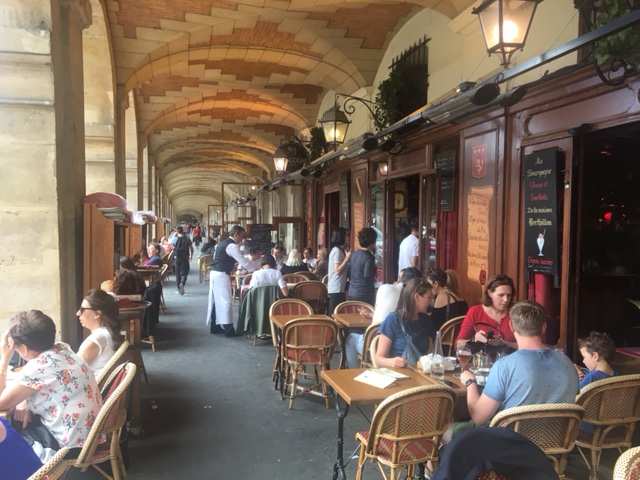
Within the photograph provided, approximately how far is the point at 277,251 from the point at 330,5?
4722 millimetres

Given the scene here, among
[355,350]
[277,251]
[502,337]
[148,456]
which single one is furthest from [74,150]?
[277,251]

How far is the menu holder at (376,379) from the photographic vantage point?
283 centimetres

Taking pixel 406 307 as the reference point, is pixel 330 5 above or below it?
above

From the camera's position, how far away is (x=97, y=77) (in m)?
6.98

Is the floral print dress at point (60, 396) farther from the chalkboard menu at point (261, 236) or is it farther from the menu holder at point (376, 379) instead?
the chalkboard menu at point (261, 236)

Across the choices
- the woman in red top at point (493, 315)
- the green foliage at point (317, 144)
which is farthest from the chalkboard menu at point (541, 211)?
the green foliage at point (317, 144)

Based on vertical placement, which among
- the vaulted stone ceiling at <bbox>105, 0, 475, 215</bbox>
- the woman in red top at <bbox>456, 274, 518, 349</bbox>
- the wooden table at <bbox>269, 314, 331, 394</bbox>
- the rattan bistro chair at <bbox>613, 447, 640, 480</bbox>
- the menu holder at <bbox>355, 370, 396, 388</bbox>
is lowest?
the wooden table at <bbox>269, 314, 331, 394</bbox>

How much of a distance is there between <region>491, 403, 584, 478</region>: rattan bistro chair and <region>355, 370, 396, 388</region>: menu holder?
73cm

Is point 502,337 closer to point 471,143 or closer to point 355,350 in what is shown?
point 355,350

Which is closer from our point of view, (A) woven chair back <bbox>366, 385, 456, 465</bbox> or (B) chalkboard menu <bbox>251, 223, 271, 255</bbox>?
(A) woven chair back <bbox>366, 385, 456, 465</bbox>

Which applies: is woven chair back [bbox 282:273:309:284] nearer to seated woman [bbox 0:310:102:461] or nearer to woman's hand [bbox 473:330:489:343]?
woman's hand [bbox 473:330:489:343]

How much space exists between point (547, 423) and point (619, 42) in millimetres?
2148

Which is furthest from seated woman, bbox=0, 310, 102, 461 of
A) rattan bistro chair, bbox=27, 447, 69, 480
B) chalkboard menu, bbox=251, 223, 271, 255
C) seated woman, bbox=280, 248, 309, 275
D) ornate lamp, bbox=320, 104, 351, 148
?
chalkboard menu, bbox=251, 223, 271, 255

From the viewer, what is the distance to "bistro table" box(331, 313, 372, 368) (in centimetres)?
468
